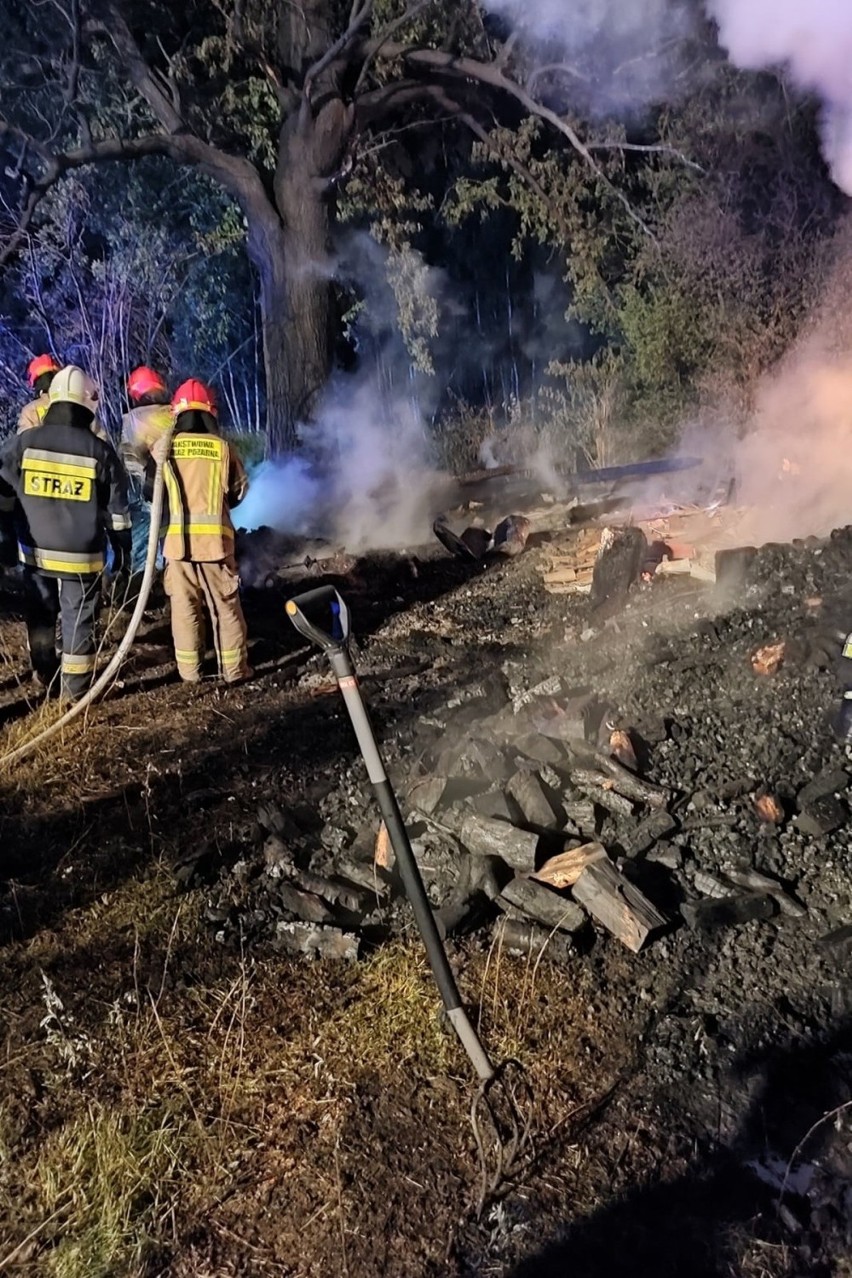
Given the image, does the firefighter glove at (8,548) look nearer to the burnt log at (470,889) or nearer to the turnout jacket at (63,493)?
the turnout jacket at (63,493)

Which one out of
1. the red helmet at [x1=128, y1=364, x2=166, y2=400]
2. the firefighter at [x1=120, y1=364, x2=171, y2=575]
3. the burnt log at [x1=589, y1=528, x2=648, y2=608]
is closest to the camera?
the firefighter at [x1=120, y1=364, x2=171, y2=575]

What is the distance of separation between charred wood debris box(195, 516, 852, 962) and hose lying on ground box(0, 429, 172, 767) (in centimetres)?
149

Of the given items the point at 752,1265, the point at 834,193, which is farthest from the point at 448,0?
the point at 752,1265

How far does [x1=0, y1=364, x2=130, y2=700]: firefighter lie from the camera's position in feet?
17.2

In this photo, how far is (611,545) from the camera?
23.8 feet

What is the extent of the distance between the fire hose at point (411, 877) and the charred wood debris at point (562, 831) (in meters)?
0.67

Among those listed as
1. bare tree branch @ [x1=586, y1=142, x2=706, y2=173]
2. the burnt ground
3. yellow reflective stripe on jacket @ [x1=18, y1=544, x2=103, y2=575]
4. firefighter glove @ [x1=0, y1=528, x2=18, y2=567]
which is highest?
bare tree branch @ [x1=586, y1=142, x2=706, y2=173]

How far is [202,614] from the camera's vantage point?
611 centimetres

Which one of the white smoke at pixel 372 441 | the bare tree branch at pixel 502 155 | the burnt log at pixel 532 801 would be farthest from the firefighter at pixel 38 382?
the bare tree branch at pixel 502 155

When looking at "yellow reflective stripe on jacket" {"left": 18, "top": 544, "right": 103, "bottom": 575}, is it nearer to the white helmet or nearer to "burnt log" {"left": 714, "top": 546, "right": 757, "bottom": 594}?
the white helmet

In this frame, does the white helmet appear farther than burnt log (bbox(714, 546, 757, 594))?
No

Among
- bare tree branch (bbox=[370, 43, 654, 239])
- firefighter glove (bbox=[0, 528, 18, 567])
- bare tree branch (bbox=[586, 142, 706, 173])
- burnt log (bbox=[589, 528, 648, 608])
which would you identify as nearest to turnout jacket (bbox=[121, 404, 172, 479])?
firefighter glove (bbox=[0, 528, 18, 567])

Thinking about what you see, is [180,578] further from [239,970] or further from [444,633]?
[239,970]

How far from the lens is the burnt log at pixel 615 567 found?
7207mm
